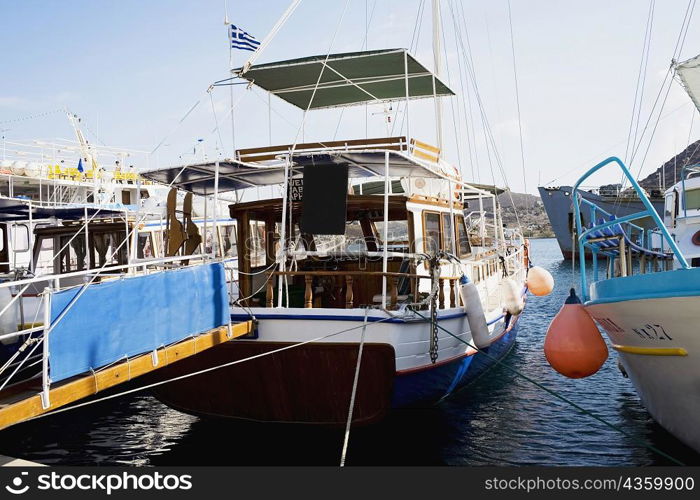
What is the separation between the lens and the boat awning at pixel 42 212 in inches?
578

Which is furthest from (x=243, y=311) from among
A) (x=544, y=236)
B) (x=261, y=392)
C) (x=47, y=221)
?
(x=544, y=236)

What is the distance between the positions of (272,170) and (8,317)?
4.43 m

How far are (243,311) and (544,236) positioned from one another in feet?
588

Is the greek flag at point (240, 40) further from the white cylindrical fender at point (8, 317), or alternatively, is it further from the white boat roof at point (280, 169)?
the white cylindrical fender at point (8, 317)

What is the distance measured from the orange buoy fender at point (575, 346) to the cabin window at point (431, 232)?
99.2 inches

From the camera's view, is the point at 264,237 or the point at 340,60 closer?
the point at 340,60

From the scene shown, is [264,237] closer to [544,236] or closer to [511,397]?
[511,397]

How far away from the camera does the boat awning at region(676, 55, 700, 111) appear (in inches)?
541

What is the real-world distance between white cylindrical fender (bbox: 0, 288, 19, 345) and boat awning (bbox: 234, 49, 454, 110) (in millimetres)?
4992

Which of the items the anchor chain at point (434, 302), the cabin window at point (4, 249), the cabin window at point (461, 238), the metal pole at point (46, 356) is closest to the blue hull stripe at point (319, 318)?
the anchor chain at point (434, 302)

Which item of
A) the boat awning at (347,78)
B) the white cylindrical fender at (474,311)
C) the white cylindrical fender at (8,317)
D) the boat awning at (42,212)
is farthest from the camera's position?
the boat awning at (42,212)

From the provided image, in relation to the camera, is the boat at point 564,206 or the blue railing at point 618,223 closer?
the blue railing at point 618,223

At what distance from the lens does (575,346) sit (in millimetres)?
7645

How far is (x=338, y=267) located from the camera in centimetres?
1025
